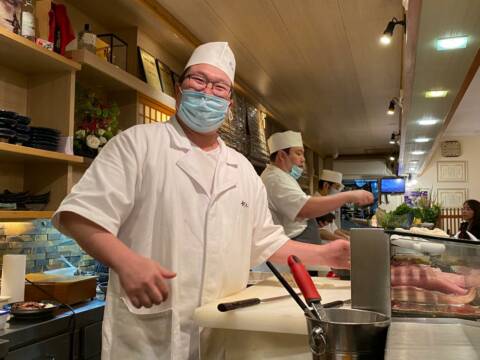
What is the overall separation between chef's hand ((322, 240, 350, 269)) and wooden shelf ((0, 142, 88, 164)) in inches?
60.3

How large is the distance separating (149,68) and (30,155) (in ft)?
4.35

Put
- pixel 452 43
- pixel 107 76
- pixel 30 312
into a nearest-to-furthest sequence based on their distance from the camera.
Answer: pixel 30 312 < pixel 452 43 < pixel 107 76

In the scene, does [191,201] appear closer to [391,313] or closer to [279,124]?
[391,313]

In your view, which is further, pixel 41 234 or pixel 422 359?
pixel 41 234

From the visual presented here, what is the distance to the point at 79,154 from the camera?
2680 mm

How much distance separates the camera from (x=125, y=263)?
40.4 inches

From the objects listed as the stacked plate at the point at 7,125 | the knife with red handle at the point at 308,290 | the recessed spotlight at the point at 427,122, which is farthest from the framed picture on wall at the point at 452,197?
the knife with red handle at the point at 308,290

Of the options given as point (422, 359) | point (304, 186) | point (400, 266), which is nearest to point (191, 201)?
point (400, 266)

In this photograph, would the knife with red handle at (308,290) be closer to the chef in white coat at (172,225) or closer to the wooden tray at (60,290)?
the chef in white coat at (172,225)

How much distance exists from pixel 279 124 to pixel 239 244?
528 centimetres

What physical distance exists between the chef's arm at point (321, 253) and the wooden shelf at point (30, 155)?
1.36 m

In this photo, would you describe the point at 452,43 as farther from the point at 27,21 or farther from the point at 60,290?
the point at 60,290

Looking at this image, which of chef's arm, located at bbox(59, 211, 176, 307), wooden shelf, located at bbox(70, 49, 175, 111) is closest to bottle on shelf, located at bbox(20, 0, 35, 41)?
wooden shelf, located at bbox(70, 49, 175, 111)

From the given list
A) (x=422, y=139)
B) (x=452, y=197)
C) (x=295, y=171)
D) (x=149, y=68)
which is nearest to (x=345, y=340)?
(x=295, y=171)
